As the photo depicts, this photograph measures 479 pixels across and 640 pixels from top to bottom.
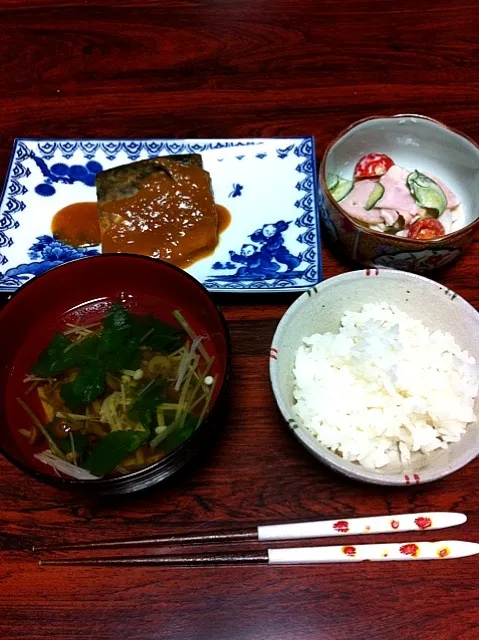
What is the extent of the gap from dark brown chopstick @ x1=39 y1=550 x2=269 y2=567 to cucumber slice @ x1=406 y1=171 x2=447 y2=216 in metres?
1.11

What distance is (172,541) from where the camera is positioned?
1295mm

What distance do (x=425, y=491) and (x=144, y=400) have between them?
27.1 inches

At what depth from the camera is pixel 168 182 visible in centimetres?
183

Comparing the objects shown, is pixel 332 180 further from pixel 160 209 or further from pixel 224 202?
pixel 160 209

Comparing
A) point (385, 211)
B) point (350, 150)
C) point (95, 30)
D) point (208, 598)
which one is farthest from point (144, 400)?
point (95, 30)

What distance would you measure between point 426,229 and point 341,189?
312mm

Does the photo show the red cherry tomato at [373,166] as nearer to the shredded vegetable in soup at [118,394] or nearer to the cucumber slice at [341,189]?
the cucumber slice at [341,189]

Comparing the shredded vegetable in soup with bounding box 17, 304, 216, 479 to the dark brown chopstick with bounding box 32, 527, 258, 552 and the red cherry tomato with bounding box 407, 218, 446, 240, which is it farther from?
the red cherry tomato with bounding box 407, 218, 446, 240

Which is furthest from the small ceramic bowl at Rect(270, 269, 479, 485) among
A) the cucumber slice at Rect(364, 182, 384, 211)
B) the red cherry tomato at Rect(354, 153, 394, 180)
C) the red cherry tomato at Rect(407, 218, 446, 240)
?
the red cherry tomato at Rect(354, 153, 394, 180)

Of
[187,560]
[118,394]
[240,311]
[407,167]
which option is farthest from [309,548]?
[407,167]

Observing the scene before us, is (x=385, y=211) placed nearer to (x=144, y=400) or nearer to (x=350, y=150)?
(x=350, y=150)

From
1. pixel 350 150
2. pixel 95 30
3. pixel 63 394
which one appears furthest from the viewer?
pixel 95 30

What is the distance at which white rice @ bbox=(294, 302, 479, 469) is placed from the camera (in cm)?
131

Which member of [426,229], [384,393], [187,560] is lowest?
[187,560]
